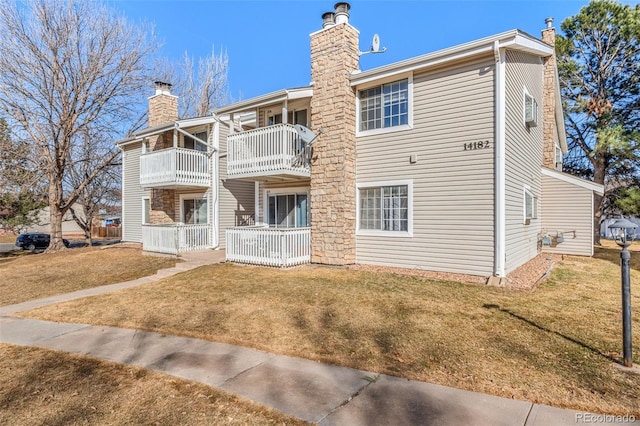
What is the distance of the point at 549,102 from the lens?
46.2ft

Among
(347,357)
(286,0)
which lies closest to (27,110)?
(286,0)

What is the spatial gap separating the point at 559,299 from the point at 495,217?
7.42ft

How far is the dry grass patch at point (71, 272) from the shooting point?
9133 mm

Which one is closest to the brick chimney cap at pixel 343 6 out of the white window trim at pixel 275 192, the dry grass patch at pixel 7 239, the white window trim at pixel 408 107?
the white window trim at pixel 408 107

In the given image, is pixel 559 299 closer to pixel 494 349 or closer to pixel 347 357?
pixel 494 349

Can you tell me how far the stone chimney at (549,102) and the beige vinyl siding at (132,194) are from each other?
19481 mm

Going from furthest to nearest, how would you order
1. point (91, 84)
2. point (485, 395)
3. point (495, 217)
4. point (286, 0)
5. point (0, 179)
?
point (91, 84), point (0, 179), point (286, 0), point (495, 217), point (485, 395)

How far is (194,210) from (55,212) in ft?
27.7

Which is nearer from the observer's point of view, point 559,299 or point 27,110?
point 559,299

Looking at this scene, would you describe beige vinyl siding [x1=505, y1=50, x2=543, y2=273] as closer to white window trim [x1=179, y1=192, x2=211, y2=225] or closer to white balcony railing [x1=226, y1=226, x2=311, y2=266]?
white balcony railing [x1=226, y1=226, x2=311, y2=266]

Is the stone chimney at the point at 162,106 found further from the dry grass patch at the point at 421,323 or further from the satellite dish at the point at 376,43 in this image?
the dry grass patch at the point at 421,323

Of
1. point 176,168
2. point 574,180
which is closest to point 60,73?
point 176,168

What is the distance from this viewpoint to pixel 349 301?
6762mm

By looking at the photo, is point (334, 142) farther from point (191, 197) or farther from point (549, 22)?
point (549, 22)
